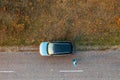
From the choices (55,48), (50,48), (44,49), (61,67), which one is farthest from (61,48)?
(61,67)

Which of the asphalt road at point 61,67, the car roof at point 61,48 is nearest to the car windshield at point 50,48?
the car roof at point 61,48

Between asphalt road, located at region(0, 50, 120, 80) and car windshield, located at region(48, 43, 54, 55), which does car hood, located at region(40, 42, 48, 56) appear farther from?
asphalt road, located at region(0, 50, 120, 80)

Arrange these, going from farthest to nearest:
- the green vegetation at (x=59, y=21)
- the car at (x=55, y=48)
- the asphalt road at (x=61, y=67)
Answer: the green vegetation at (x=59, y=21) < the asphalt road at (x=61, y=67) < the car at (x=55, y=48)

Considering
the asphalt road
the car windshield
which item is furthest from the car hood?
the asphalt road

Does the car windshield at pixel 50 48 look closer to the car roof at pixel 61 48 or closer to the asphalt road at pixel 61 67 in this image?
the car roof at pixel 61 48

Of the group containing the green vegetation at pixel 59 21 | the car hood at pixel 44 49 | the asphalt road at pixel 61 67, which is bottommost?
the asphalt road at pixel 61 67

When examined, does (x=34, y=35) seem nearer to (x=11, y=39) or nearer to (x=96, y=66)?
(x=11, y=39)
